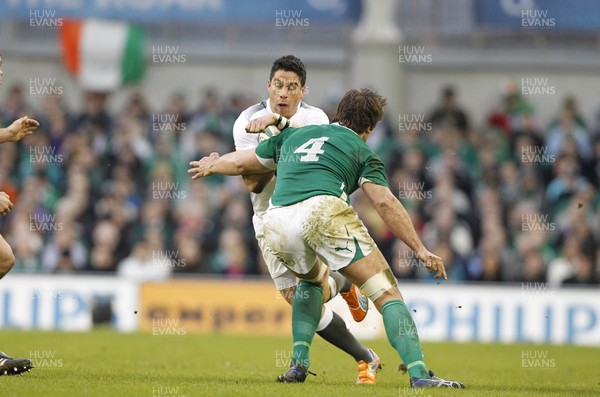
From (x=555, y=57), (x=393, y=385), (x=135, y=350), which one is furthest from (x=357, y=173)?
(x=555, y=57)

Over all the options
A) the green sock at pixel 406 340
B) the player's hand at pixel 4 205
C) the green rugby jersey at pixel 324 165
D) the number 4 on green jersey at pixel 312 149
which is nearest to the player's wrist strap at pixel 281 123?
the green rugby jersey at pixel 324 165

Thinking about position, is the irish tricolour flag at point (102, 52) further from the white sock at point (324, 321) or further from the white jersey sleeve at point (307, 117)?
the white sock at point (324, 321)

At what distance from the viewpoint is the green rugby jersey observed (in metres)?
9.12

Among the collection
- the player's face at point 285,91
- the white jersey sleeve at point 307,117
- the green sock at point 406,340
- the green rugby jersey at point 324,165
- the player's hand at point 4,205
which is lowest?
the green sock at point 406,340

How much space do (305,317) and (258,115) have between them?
1753mm

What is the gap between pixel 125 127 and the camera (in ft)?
69.0

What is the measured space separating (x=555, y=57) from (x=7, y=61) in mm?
10819

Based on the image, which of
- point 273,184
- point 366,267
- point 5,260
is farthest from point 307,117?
point 5,260

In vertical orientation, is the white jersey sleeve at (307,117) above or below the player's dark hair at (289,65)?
below

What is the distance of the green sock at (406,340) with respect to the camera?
29.0ft

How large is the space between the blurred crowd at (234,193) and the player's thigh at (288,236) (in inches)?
356

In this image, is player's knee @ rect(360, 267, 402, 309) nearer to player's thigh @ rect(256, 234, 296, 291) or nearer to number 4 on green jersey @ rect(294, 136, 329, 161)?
number 4 on green jersey @ rect(294, 136, 329, 161)

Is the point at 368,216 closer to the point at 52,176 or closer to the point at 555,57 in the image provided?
the point at 52,176

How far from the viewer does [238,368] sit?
11609 mm
